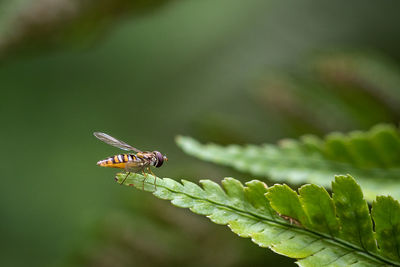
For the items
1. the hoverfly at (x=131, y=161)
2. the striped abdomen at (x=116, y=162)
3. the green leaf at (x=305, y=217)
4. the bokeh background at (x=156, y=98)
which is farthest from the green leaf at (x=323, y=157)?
the bokeh background at (x=156, y=98)

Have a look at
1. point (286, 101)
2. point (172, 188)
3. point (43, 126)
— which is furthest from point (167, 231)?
point (43, 126)

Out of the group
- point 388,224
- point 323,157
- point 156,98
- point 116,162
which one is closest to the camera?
point 388,224

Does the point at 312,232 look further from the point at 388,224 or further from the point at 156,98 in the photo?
the point at 156,98

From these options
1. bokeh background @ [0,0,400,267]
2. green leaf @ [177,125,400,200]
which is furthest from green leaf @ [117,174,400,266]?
bokeh background @ [0,0,400,267]

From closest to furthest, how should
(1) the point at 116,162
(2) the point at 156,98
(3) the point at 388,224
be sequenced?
(3) the point at 388,224 < (1) the point at 116,162 < (2) the point at 156,98

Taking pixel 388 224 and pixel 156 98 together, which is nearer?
pixel 388 224

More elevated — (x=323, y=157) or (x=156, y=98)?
(x=156, y=98)

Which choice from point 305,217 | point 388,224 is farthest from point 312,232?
point 388,224
